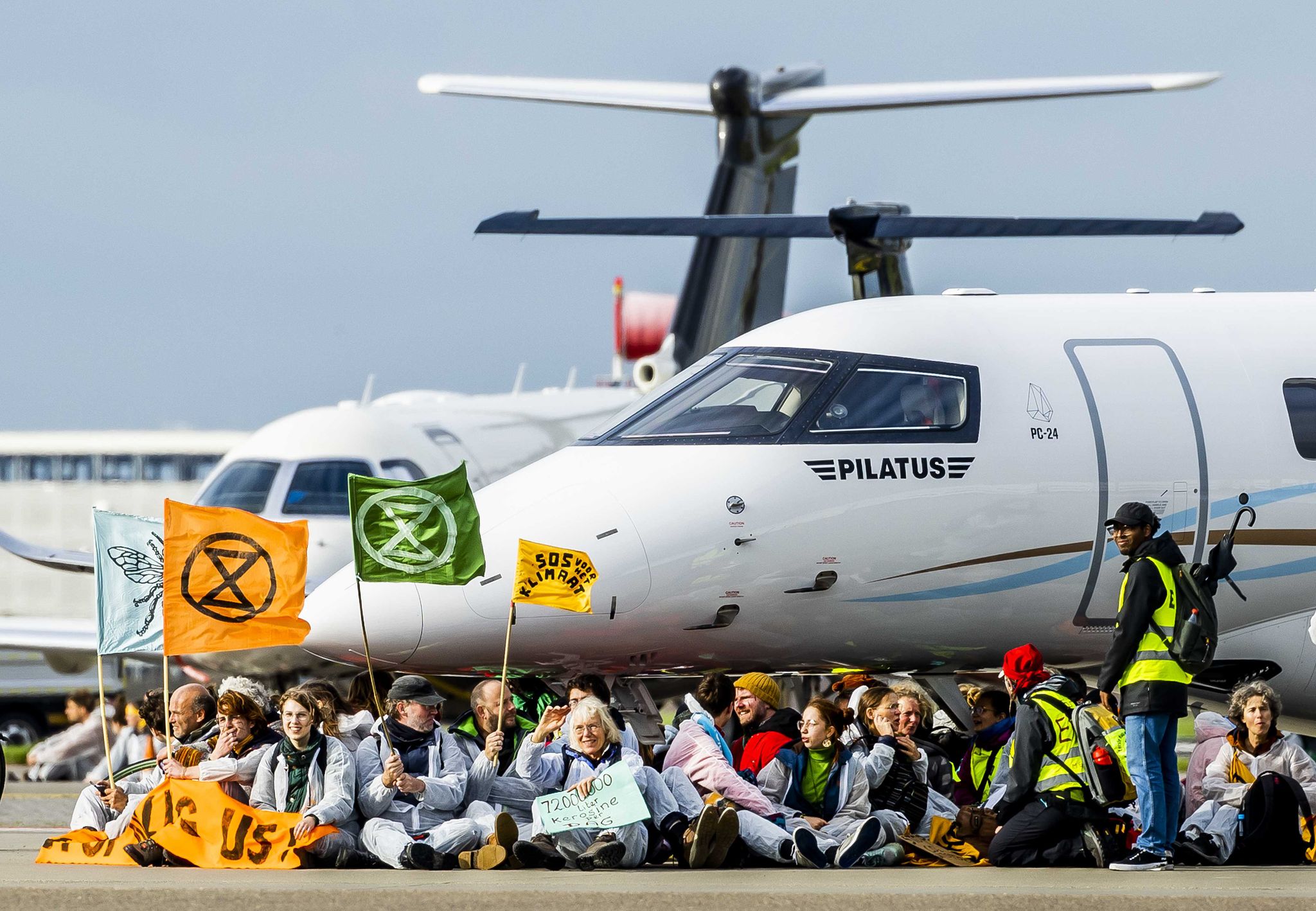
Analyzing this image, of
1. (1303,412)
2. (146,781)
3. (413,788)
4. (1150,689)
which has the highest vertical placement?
(1303,412)

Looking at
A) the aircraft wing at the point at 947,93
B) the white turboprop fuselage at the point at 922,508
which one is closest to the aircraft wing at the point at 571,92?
the aircraft wing at the point at 947,93

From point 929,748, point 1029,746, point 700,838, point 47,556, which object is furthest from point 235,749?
point 47,556

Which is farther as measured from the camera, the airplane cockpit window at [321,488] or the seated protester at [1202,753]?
the airplane cockpit window at [321,488]

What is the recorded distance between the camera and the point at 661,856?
9.60m

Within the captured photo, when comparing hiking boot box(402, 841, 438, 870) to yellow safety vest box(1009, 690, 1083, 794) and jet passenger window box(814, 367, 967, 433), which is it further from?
jet passenger window box(814, 367, 967, 433)

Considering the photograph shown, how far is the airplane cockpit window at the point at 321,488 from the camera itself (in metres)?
18.5

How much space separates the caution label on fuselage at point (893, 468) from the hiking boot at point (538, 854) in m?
2.60

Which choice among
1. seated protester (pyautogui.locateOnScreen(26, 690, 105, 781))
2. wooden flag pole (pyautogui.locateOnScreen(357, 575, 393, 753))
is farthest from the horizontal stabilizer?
seated protester (pyautogui.locateOnScreen(26, 690, 105, 781))

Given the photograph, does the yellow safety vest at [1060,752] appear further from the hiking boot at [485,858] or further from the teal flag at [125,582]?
the teal flag at [125,582]

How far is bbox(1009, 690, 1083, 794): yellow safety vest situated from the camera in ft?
31.0

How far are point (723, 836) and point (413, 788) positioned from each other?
155cm

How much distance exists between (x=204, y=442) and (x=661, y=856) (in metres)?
55.7

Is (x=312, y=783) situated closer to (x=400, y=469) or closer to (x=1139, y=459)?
(x=1139, y=459)

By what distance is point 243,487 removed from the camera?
18.9 m
